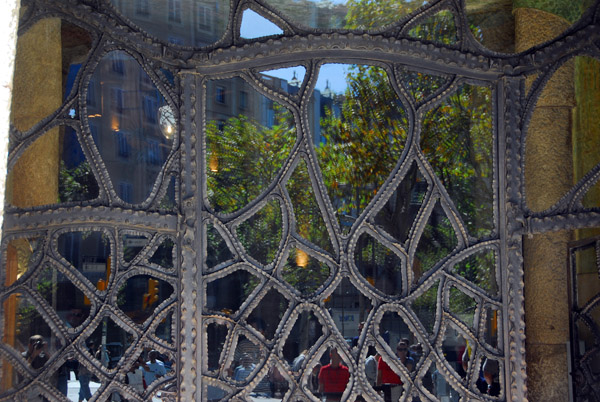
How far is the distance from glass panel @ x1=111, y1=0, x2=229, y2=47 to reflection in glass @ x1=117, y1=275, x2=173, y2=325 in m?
1.26

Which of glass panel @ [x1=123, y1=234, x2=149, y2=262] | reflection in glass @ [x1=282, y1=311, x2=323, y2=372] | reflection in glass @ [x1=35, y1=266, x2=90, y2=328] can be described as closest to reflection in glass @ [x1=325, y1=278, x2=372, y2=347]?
reflection in glass @ [x1=282, y1=311, x2=323, y2=372]

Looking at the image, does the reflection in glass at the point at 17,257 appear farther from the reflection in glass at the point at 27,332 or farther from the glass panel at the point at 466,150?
the glass panel at the point at 466,150

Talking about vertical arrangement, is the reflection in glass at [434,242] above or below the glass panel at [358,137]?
below

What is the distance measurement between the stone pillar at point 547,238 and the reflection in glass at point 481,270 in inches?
16.4

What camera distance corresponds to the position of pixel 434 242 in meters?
3.63

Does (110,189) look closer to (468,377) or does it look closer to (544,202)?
(468,377)

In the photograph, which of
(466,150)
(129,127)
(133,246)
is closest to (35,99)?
(129,127)

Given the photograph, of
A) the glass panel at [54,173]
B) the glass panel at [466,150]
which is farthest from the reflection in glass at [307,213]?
the glass panel at [54,173]

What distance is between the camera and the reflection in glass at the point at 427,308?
11.7 feet

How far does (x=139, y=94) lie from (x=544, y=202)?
7.69 feet

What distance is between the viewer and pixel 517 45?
12.8 ft

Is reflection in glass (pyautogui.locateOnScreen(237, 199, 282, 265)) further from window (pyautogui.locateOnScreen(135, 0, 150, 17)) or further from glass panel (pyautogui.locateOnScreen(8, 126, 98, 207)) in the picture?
window (pyautogui.locateOnScreen(135, 0, 150, 17))

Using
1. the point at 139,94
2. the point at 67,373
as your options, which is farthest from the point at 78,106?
the point at 67,373

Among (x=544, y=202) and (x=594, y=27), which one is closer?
(x=594, y=27)
